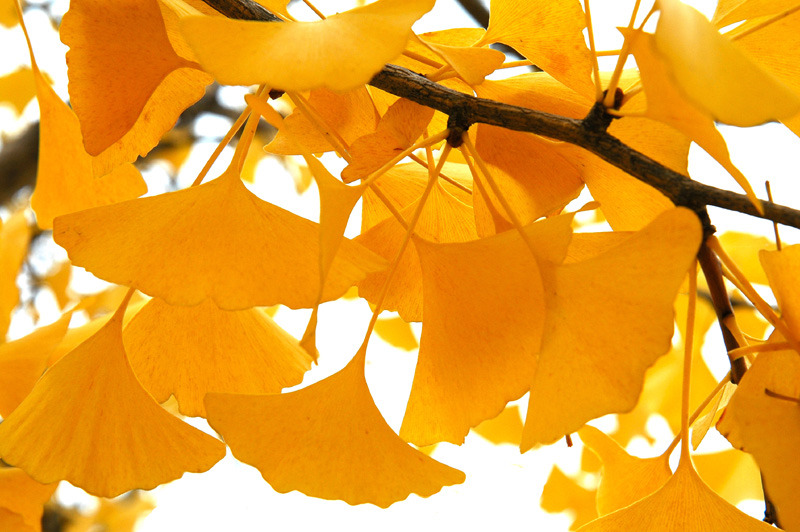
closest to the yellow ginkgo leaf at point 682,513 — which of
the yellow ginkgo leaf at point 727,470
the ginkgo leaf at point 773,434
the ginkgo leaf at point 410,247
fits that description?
the ginkgo leaf at point 773,434

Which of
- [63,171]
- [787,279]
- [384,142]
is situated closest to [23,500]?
[63,171]

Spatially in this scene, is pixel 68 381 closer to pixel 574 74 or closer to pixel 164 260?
pixel 164 260

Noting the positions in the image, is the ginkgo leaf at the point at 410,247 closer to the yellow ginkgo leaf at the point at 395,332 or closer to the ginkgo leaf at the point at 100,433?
the ginkgo leaf at the point at 100,433

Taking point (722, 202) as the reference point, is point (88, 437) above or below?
below

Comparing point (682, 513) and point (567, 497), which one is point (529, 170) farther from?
point (567, 497)

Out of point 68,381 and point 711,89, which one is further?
point 68,381

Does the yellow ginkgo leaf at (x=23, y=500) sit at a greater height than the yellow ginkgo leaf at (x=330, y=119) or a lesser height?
lesser

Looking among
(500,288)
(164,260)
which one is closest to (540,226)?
(500,288)
